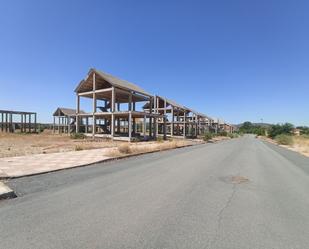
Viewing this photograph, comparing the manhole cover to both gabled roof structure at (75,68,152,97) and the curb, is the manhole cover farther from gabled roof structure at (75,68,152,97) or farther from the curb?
gabled roof structure at (75,68,152,97)

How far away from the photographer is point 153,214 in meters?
4.38

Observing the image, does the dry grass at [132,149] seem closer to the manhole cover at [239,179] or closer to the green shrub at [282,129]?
the manhole cover at [239,179]

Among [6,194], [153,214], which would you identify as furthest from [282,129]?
[6,194]

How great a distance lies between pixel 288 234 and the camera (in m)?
3.67

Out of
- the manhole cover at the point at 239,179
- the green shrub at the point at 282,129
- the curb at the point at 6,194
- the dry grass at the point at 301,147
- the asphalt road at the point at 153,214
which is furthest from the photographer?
the green shrub at the point at 282,129

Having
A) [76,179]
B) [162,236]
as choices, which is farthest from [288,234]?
[76,179]

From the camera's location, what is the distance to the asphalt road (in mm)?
3354

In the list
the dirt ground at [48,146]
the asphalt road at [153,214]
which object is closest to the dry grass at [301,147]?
the dirt ground at [48,146]

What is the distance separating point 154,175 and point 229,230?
4.63 m

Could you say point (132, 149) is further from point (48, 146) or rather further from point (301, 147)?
point (301, 147)

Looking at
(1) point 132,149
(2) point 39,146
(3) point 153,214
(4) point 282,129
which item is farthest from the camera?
(4) point 282,129

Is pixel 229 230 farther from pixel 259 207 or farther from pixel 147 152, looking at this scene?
pixel 147 152

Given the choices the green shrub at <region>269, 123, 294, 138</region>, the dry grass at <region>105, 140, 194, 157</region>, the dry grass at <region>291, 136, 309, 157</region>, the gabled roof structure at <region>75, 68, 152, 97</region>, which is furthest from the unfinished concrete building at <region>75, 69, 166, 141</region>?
the green shrub at <region>269, 123, 294, 138</region>

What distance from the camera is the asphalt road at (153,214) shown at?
132 inches
